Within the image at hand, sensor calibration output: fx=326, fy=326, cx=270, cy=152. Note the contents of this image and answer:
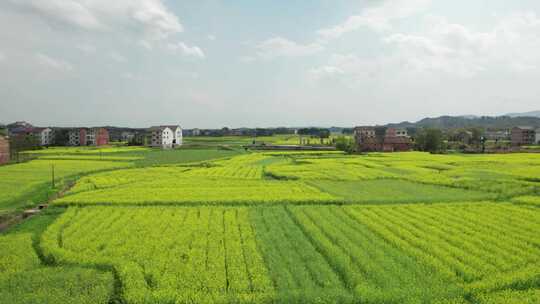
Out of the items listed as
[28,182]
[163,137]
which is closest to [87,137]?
[163,137]

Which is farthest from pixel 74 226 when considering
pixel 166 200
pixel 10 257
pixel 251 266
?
pixel 251 266

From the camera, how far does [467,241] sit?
557 inches

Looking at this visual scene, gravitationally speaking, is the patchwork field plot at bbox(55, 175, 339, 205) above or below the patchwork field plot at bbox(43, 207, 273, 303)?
above

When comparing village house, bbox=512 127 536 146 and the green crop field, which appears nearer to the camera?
the green crop field

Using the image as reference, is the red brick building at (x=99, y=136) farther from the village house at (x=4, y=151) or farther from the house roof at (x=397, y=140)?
the house roof at (x=397, y=140)

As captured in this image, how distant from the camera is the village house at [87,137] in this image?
336ft

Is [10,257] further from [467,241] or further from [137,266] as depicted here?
[467,241]

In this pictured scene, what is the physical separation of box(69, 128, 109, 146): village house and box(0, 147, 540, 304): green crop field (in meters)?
83.1

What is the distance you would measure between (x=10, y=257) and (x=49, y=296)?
4.59 meters

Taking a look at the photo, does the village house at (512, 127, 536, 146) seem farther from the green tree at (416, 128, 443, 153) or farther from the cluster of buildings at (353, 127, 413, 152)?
the cluster of buildings at (353, 127, 413, 152)

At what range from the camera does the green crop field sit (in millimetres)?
10109

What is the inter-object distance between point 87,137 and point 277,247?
106728mm

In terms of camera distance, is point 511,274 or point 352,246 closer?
point 511,274

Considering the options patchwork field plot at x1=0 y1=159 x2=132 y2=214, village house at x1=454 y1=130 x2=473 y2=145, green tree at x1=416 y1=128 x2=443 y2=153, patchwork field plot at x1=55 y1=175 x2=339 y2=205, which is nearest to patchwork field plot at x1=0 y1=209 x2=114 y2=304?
patchwork field plot at x1=55 y1=175 x2=339 y2=205
